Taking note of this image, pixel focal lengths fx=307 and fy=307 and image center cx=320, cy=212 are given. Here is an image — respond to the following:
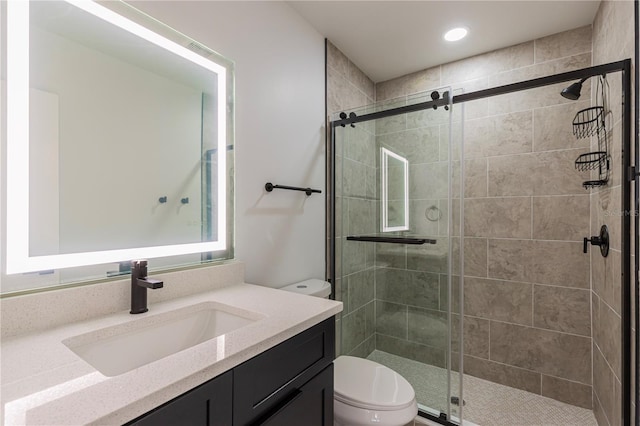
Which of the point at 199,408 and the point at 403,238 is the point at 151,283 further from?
the point at 403,238

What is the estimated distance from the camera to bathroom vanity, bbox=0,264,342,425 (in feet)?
1.81

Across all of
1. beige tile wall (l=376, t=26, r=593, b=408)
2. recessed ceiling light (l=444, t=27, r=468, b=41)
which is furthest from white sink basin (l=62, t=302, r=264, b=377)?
recessed ceiling light (l=444, t=27, r=468, b=41)

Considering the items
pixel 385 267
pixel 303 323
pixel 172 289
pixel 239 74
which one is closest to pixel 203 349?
pixel 303 323

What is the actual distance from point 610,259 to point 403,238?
41.2 inches

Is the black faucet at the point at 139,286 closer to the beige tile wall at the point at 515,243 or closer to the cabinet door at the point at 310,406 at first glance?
the cabinet door at the point at 310,406

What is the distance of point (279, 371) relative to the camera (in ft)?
2.85

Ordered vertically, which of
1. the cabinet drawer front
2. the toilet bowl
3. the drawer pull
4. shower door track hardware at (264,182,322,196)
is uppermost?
shower door track hardware at (264,182,322,196)

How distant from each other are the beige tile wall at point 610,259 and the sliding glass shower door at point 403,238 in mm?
716

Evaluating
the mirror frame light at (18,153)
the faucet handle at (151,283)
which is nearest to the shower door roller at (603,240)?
the faucet handle at (151,283)

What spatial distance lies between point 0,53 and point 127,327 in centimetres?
84

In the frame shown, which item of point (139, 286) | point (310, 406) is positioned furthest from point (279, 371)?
point (139, 286)

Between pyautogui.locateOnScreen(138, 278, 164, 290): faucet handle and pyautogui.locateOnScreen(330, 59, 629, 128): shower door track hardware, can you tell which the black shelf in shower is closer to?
pyautogui.locateOnScreen(330, 59, 629, 128): shower door track hardware

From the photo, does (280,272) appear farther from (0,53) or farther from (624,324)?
(624,324)

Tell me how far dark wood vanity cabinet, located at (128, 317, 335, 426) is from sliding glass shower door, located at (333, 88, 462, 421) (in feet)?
3.21
